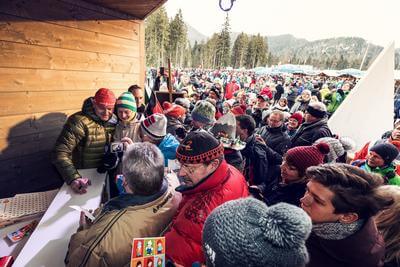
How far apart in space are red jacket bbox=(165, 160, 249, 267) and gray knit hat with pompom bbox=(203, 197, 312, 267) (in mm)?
592

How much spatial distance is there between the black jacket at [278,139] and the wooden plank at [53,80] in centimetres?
326

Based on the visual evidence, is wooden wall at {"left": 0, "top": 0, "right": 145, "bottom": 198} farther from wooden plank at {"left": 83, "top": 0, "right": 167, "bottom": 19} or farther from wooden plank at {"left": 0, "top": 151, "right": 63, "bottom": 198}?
wooden plank at {"left": 83, "top": 0, "right": 167, "bottom": 19}

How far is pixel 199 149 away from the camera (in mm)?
1812

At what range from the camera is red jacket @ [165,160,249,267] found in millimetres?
1479

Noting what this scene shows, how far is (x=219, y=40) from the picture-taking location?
2862 inches

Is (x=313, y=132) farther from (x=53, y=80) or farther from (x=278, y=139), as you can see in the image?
(x=53, y=80)

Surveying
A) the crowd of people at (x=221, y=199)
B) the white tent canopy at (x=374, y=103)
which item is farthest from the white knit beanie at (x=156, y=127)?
the white tent canopy at (x=374, y=103)

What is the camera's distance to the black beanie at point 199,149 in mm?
1800

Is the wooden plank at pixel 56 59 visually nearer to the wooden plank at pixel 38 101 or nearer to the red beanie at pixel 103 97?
the wooden plank at pixel 38 101

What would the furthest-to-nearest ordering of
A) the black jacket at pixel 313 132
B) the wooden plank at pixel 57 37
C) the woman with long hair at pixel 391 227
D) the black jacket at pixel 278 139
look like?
the black jacket at pixel 313 132 < the black jacket at pixel 278 139 < the wooden plank at pixel 57 37 < the woman with long hair at pixel 391 227

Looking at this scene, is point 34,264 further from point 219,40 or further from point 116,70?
A: point 219,40

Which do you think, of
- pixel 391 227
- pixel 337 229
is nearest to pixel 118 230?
pixel 337 229

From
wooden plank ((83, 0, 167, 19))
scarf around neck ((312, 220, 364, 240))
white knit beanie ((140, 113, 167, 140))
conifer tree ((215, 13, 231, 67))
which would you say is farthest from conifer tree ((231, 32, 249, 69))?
scarf around neck ((312, 220, 364, 240))

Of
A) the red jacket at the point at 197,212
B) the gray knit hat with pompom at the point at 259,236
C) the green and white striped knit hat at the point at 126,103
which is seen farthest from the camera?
the green and white striped knit hat at the point at 126,103
